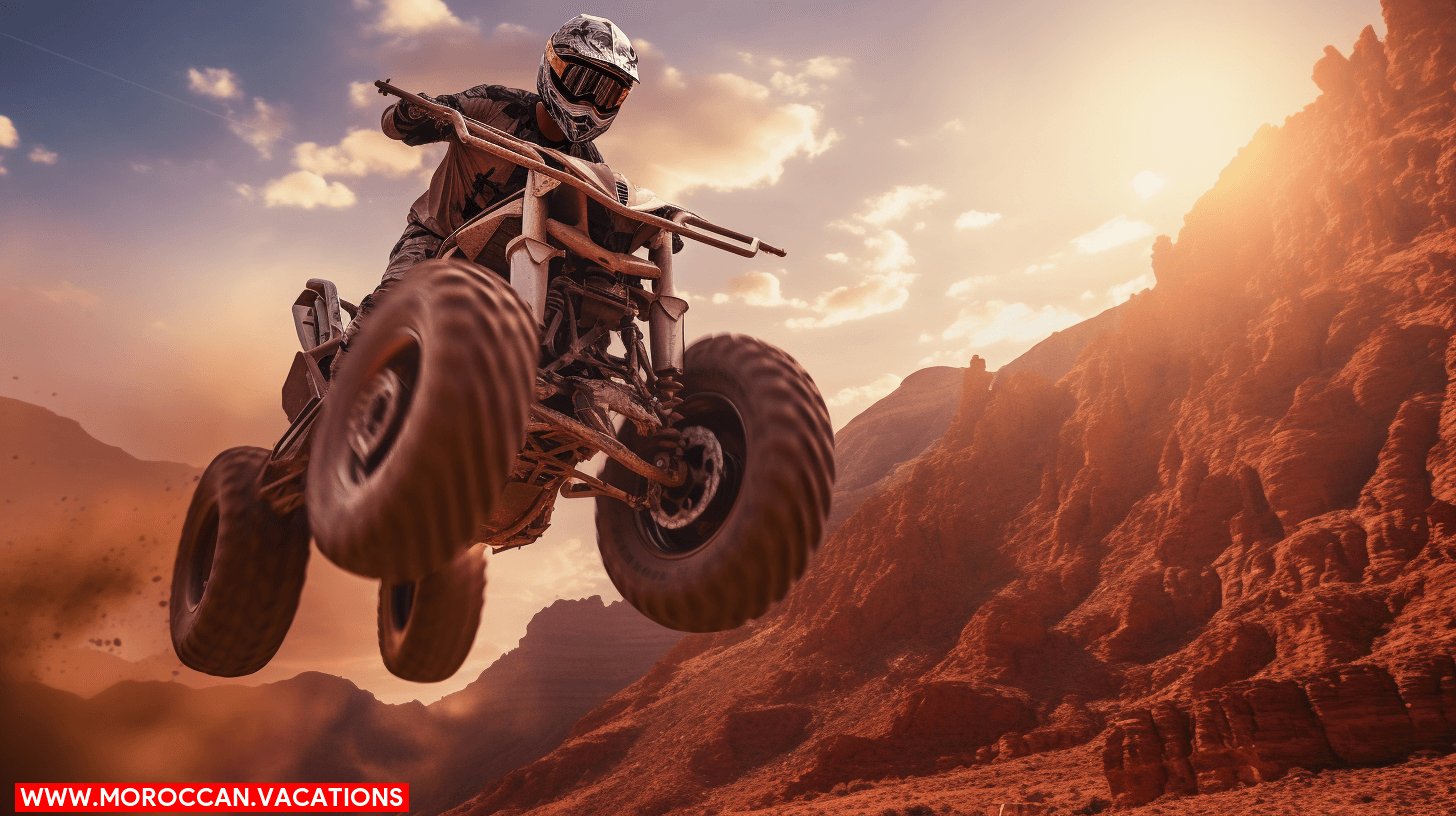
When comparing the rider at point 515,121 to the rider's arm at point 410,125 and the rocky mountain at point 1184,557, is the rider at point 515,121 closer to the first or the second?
the rider's arm at point 410,125

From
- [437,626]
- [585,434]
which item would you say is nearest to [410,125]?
[585,434]

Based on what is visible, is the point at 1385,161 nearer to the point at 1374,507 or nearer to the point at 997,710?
the point at 1374,507

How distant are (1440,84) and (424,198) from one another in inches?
3235

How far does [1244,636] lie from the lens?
120 feet

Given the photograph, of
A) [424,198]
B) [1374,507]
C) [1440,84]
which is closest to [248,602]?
[424,198]

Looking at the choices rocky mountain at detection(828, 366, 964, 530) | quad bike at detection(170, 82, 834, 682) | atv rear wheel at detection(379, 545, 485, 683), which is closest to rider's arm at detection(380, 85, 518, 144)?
quad bike at detection(170, 82, 834, 682)

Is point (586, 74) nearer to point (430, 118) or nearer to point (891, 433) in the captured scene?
point (430, 118)

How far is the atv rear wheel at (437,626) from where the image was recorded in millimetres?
6535

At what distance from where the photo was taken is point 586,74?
4930 millimetres

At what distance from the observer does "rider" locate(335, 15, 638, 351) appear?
4941 mm

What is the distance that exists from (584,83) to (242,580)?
4.44 m

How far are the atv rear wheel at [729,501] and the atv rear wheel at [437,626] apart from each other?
1.94m

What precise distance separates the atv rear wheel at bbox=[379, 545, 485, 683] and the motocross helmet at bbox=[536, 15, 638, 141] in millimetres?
3515

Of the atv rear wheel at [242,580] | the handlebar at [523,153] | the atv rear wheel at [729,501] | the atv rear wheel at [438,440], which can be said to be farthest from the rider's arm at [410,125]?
the atv rear wheel at [242,580]
